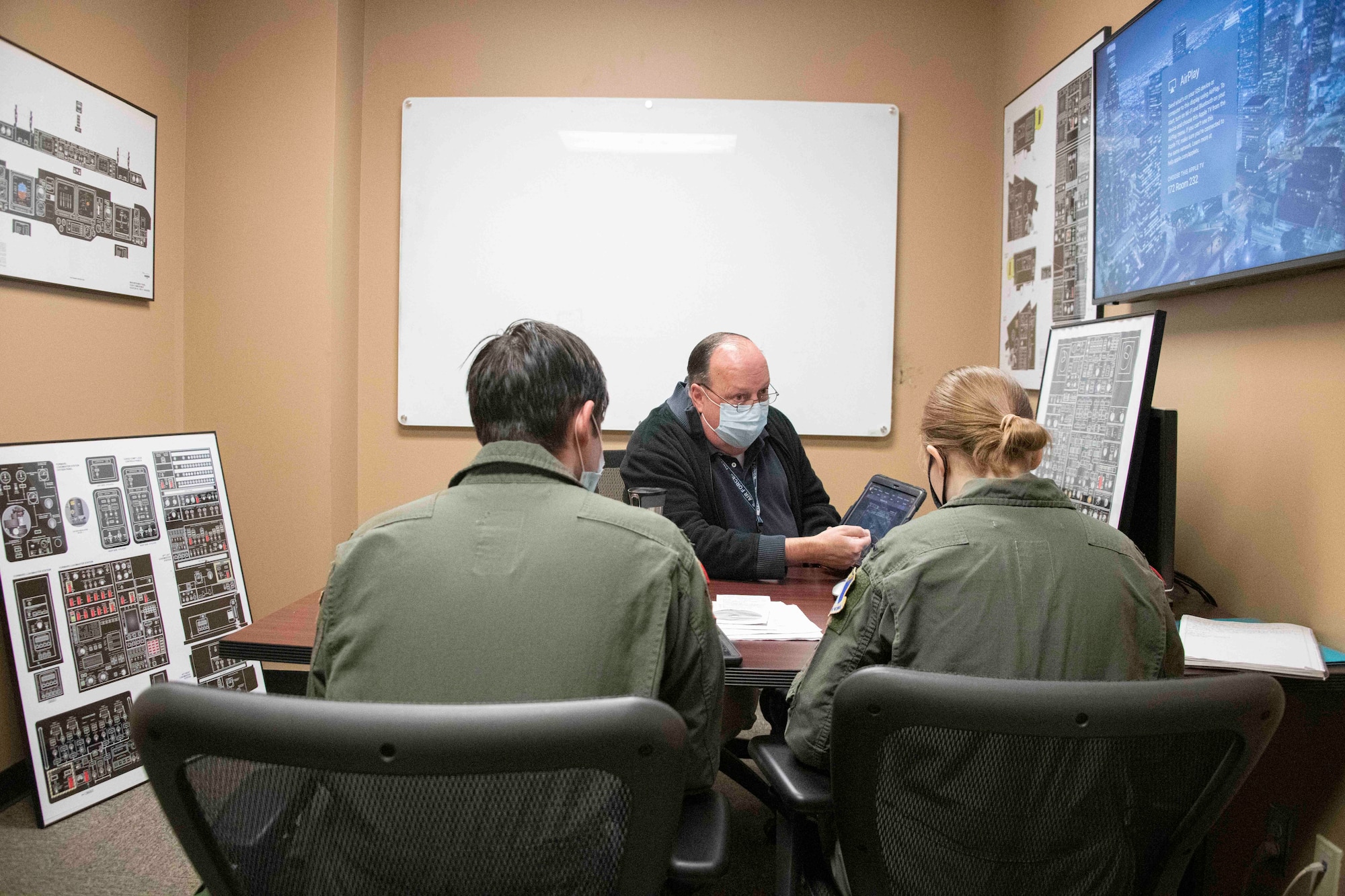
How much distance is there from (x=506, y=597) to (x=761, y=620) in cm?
79

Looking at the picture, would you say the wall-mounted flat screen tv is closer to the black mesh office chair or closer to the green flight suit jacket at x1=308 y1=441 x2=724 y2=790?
the black mesh office chair

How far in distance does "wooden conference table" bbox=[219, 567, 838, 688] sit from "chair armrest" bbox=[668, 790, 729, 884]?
200 mm

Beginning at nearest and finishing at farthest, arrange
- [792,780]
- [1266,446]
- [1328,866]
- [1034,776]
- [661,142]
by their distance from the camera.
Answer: [1034,776]
[792,780]
[1328,866]
[1266,446]
[661,142]

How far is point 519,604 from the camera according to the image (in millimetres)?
893

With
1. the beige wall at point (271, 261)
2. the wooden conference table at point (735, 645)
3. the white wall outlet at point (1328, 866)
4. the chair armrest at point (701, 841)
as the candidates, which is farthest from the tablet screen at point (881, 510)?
the beige wall at point (271, 261)

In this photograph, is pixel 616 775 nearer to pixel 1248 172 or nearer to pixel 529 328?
pixel 529 328

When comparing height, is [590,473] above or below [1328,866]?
above

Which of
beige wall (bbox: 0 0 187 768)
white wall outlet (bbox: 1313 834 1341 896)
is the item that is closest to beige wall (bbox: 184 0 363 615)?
beige wall (bbox: 0 0 187 768)

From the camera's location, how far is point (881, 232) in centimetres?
332

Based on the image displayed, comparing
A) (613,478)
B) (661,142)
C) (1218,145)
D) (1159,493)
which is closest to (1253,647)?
(1159,493)

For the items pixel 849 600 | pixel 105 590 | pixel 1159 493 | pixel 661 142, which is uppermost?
pixel 661 142

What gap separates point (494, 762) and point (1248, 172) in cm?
184

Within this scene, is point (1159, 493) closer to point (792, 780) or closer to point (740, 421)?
point (740, 421)

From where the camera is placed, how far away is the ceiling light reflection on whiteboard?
3316mm
